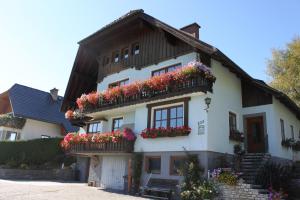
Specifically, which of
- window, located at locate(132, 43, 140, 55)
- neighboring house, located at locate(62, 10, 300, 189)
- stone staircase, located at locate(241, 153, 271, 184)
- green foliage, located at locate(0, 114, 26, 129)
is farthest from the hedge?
stone staircase, located at locate(241, 153, 271, 184)

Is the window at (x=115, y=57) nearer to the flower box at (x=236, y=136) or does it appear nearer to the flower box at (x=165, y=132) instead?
the flower box at (x=165, y=132)

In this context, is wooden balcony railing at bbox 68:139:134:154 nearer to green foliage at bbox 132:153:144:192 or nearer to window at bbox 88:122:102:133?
green foliage at bbox 132:153:144:192

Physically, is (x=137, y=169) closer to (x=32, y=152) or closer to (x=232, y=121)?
(x=232, y=121)

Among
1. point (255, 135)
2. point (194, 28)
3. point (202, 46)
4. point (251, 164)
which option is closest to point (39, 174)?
point (194, 28)

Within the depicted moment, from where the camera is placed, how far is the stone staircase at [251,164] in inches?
558

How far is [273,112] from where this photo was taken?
16.8 m

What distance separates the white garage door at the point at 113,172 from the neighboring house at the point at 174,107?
58 millimetres

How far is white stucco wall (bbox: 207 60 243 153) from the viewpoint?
14.6m

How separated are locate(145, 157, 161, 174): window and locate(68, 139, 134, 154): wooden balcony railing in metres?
1.18

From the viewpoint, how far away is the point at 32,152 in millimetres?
26172

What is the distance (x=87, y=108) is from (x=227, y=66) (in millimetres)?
9079

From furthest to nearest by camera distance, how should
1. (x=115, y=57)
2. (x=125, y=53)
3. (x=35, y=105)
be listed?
(x=35, y=105), (x=115, y=57), (x=125, y=53)

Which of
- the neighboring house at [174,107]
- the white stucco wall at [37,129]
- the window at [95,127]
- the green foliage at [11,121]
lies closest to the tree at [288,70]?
the neighboring house at [174,107]

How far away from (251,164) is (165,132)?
15.0ft
